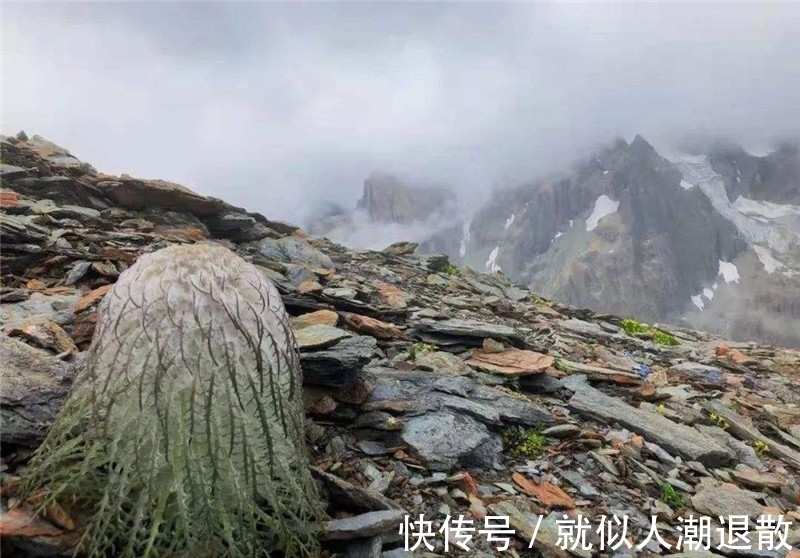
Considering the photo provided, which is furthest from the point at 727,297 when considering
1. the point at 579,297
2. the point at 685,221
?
the point at 579,297

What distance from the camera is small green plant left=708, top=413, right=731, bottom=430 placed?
21.6ft

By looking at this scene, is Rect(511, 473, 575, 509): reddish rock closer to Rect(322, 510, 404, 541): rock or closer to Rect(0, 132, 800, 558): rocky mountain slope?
Rect(0, 132, 800, 558): rocky mountain slope

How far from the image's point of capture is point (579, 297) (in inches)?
4547

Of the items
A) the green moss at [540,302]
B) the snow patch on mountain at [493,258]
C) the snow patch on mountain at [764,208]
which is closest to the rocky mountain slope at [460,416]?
the green moss at [540,302]

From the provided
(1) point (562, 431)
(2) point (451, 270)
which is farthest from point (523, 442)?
(2) point (451, 270)

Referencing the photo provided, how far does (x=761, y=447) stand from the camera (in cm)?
621

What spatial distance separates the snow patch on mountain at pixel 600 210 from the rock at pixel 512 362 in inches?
5075

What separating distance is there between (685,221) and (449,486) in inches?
5280

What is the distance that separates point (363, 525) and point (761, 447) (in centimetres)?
536

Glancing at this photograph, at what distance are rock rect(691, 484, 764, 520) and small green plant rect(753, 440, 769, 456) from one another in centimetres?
145

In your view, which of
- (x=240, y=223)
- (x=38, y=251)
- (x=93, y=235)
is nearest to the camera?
(x=38, y=251)

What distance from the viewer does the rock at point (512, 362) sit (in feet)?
21.3

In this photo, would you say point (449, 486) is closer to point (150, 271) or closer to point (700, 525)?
point (700, 525)

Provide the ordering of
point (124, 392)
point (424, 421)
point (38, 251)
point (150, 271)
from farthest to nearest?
1. point (38, 251)
2. point (424, 421)
3. point (150, 271)
4. point (124, 392)
